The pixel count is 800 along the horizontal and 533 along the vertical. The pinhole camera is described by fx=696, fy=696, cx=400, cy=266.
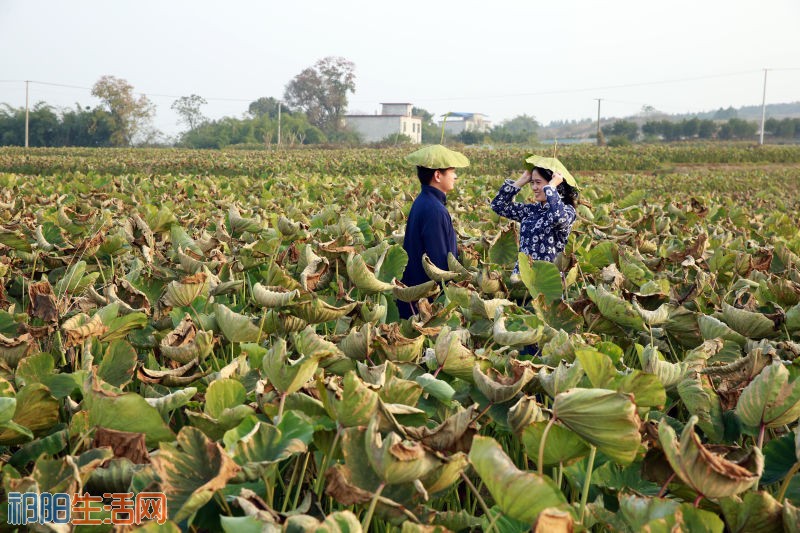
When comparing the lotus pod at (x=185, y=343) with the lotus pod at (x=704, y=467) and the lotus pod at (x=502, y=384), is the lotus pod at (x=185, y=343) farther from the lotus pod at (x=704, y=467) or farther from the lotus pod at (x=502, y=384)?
the lotus pod at (x=704, y=467)

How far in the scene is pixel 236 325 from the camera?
148cm

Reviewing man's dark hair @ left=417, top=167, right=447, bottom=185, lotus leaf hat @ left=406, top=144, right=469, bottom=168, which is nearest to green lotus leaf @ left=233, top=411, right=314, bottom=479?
lotus leaf hat @ left=406, top=144, right=469, bottom=168

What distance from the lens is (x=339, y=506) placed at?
3.79 ft

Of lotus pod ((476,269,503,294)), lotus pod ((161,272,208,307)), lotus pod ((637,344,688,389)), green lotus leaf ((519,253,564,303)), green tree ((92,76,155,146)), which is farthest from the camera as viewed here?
green tree ((92,76,155,146))

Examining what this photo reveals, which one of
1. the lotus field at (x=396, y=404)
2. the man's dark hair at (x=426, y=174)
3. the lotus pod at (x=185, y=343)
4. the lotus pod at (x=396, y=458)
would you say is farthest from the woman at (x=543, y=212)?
the lotus pod at (x=396, y=458)

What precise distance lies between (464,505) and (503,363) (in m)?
0.33

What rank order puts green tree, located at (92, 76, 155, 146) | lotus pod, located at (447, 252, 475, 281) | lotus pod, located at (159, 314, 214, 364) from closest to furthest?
lotus pod, located at (159, 314, 214, 364)
lotus pod, located at (447, 252, 475, 281)
green tree, located at (92, 76, 155, 146)

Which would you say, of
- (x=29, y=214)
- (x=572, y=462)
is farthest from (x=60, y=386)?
(x=29, y=214)

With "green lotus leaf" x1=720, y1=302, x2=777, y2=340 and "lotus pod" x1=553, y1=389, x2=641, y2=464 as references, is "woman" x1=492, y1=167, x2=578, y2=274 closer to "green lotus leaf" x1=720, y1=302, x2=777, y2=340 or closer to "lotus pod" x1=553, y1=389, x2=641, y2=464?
"green lotus leaf" x1=720, y1=302, x2=777, y2=340

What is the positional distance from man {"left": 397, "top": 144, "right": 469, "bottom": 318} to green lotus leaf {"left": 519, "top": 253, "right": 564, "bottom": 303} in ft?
3.67

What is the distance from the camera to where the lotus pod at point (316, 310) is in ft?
5.03

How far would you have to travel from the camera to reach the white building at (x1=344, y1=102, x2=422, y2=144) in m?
83.8

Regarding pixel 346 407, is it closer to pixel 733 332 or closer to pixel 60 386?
pixel 60 386

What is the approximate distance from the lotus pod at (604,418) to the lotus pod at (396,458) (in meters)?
0.20
